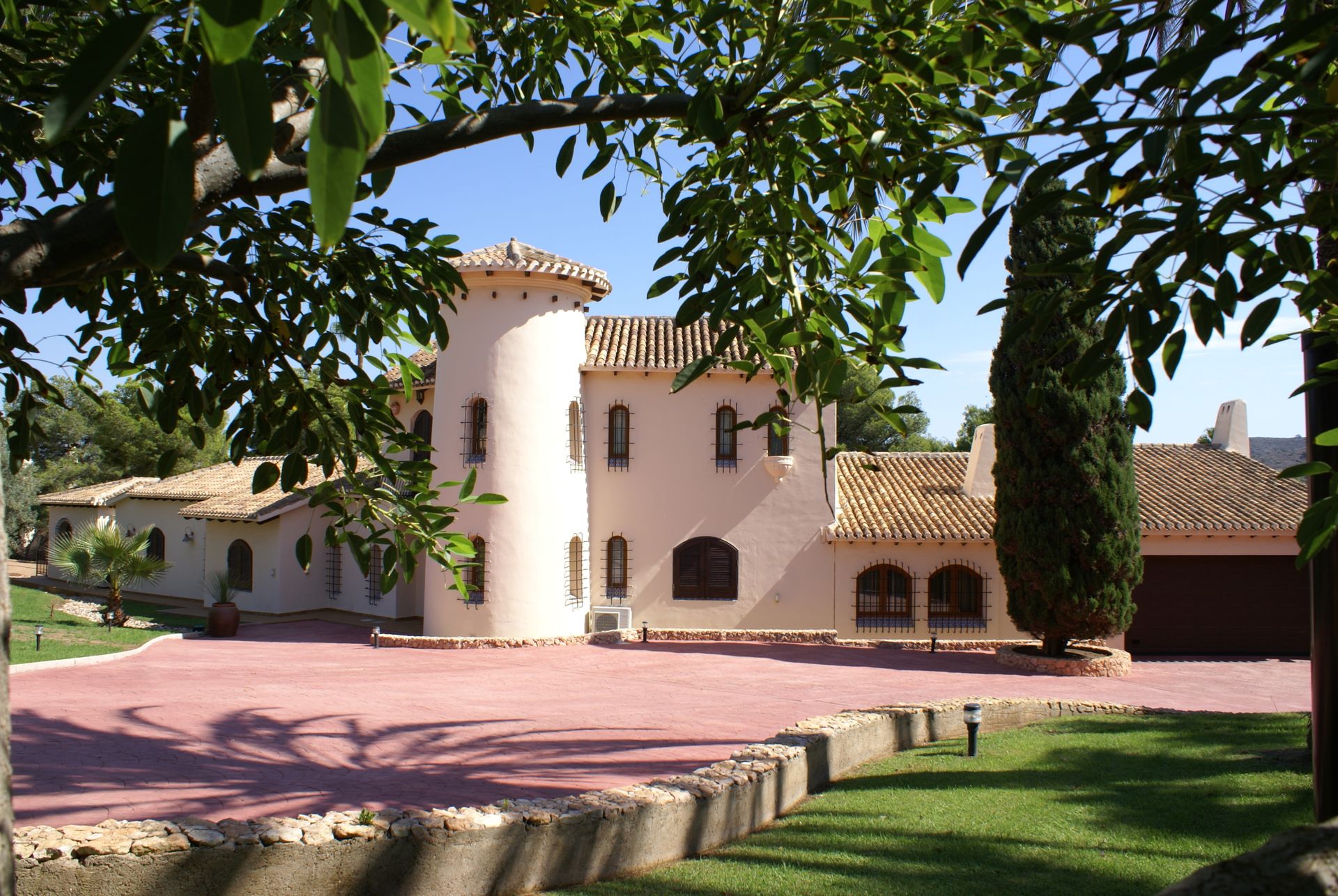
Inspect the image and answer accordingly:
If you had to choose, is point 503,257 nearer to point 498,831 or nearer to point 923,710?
point 923,710

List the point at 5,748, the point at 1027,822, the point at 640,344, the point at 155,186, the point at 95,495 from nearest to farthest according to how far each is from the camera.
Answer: the point at 155,186 < the point at 5,748 < the point at 1027,822 < the point at 640,344 < the point at 95,495

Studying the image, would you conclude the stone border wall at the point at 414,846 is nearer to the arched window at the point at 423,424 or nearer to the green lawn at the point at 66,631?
the green lawn at the point at 66,631

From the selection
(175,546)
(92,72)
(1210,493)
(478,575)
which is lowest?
(478,575)

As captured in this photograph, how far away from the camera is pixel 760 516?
21.5m

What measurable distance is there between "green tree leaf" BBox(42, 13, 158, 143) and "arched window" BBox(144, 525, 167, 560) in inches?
1250

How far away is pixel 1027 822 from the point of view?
7.43 meters

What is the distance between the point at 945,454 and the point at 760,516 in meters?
7.05

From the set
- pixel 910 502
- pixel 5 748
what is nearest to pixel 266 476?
pixel 5 748

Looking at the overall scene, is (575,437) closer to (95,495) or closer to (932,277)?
(932,277)

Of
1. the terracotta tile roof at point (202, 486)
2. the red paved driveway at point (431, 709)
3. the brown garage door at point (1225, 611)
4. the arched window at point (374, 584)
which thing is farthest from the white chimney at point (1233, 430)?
the terracotta tile roof at point (202, 486)

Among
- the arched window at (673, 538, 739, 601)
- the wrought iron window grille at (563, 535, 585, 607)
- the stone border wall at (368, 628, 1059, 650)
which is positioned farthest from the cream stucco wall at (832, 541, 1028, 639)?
the wrought iron window grille at (563, 535, 585, 607)

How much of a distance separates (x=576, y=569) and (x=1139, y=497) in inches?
523

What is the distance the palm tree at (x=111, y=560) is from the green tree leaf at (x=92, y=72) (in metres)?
23.1

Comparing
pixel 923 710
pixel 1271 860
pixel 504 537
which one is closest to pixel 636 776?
pixel 923 710
